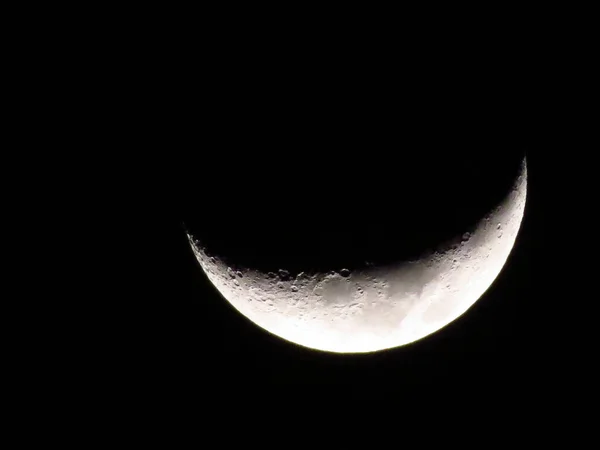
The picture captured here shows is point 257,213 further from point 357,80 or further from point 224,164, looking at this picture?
point 357,80

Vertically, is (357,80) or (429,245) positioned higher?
(357,80)

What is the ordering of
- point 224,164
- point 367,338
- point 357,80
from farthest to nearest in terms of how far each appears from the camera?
point 367,338
point 224,164
point 357,80

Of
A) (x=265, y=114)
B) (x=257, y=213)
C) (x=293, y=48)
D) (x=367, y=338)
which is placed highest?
(x=293, y=48)

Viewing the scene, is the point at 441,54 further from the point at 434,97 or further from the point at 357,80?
the point at 357,80

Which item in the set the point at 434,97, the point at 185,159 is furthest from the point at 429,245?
the point at 185,159

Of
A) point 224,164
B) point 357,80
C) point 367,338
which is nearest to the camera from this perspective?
point 357,80

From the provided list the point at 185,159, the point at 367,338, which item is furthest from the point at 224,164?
the point at 367,338

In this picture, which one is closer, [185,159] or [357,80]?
[357,80]
